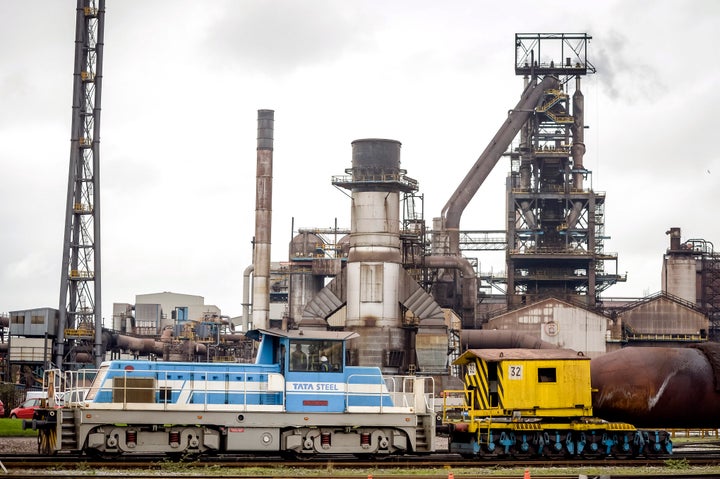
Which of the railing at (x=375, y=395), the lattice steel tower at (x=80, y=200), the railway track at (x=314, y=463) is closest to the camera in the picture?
the railway track at (x=314, y=463)

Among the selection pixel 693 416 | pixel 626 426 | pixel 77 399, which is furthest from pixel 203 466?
pixel 693 416

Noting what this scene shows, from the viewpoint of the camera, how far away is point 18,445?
30.4 metres

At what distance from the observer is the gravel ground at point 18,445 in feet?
92.5

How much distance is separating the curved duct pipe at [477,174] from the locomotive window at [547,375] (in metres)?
57.2

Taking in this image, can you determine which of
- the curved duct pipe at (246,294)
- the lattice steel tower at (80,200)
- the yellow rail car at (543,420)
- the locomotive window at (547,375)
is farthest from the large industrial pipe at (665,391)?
the curved duct pipe at (246,294)

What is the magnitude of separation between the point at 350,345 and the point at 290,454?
4857cm

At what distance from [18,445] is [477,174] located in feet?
199

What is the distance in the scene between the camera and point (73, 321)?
222 ft

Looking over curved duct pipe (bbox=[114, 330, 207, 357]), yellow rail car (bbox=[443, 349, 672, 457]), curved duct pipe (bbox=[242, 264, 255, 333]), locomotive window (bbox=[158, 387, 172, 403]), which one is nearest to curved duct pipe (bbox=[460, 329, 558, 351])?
curved duct pipe (bbox=[114, 330, 207, 357])

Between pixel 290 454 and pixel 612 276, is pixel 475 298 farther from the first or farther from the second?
pixel 290 454

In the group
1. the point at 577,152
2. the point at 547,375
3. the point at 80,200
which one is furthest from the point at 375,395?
the point at 577,152

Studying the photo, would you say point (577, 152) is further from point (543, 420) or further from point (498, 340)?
point (543, 420)

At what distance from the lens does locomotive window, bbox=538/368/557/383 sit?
28.1m

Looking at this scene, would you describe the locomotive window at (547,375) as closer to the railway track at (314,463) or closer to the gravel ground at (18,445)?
the railway track at (314,463)
